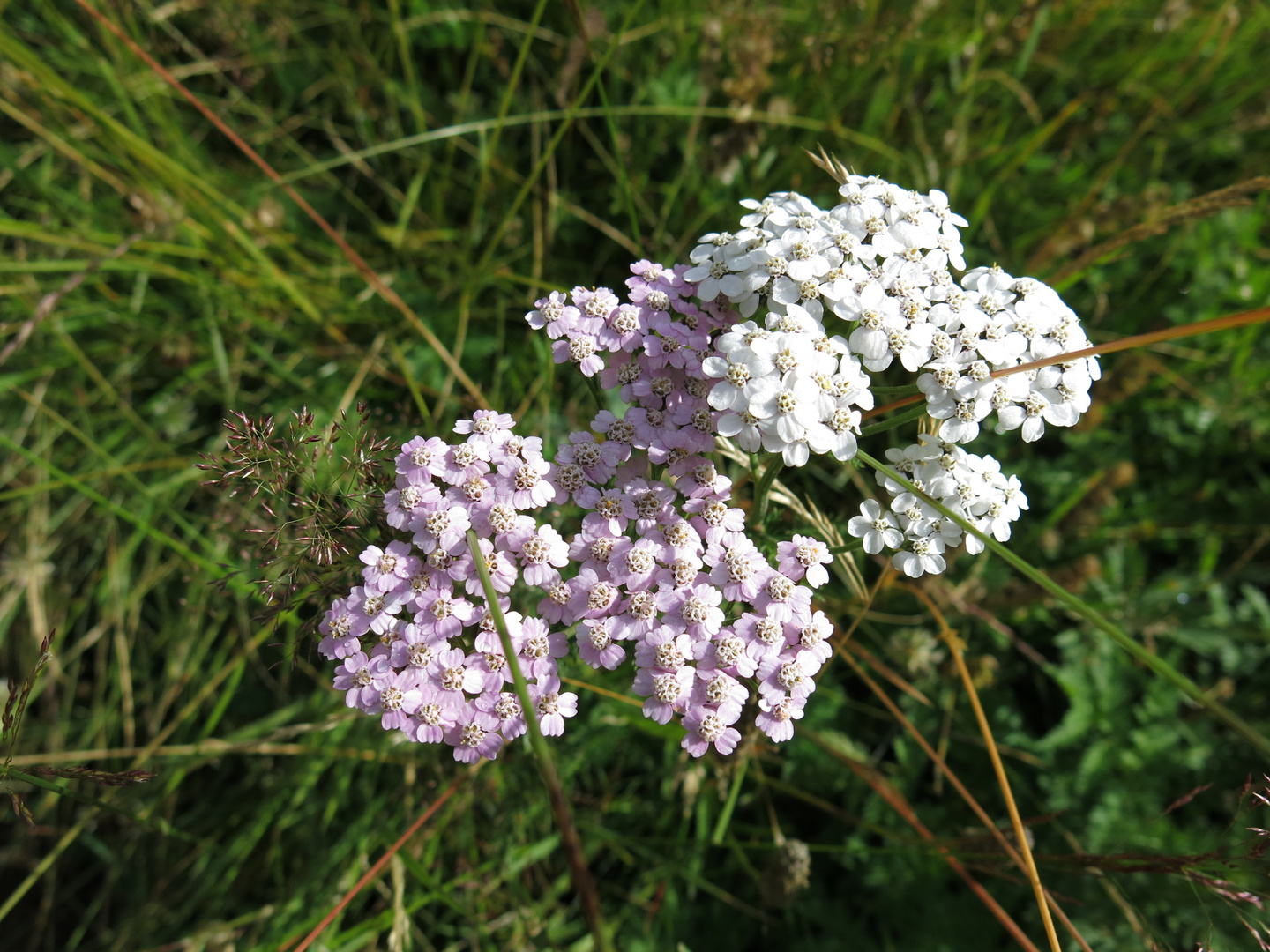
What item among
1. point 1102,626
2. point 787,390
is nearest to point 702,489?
point 787,390

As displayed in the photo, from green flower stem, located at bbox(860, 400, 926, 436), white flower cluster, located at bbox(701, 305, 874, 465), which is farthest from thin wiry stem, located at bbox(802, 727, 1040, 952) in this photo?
white flower cluster, located at bbox(701, 305, 874, 465)

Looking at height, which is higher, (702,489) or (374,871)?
(702,489)

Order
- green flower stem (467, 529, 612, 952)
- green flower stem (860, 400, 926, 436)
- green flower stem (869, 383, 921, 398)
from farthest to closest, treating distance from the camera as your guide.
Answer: green flower stem (869, 383, 921, 398) < green flower stem (860, 400, 926, 436) < green flower stem (467, 529, 612, 952)

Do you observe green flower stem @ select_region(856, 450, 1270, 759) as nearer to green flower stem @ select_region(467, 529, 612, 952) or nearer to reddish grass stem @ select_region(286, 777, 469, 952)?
green flower stem @ select_region(467, 529, 612, 952)

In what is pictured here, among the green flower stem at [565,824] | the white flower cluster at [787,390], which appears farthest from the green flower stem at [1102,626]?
the green flower stem at [565,824]

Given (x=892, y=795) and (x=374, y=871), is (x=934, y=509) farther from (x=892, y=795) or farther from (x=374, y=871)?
(x=374, y=871)

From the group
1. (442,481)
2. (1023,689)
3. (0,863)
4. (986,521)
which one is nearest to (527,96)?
(442,481)
